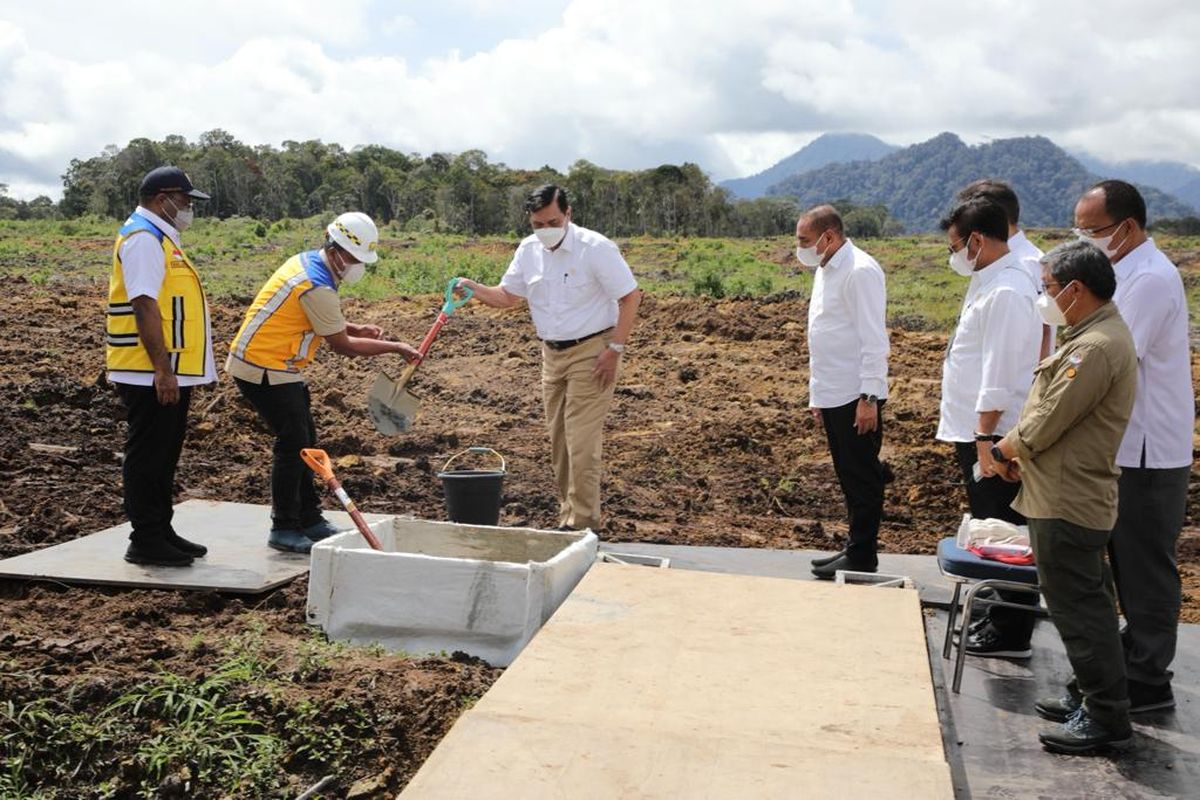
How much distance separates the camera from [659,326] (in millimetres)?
15484

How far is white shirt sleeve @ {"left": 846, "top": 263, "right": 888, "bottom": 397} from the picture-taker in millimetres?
5000

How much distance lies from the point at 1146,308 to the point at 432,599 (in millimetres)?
2776

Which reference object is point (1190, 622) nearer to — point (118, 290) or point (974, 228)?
point (974, 228)

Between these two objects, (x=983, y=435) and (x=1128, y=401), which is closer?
(x=1128, y=401)

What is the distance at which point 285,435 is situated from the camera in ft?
17.9

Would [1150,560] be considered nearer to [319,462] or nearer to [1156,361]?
[1156,361]

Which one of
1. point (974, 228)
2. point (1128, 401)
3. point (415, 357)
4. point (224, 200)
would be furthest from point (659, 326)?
point (224, 200)

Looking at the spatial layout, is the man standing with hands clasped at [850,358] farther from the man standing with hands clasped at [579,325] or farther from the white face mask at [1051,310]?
the white face mask at [1051,310]

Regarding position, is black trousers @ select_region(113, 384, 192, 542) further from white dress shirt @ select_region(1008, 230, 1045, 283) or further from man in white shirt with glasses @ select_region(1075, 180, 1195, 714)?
man in white shirt with glasses @ select_region(1075, 180, 1195, 714)

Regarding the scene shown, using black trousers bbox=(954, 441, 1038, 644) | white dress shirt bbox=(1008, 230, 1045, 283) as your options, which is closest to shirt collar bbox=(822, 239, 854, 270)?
white dress shirt bbox=(1008, 230, 1045, 283)

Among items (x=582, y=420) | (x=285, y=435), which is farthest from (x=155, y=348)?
(x=582, y=420)

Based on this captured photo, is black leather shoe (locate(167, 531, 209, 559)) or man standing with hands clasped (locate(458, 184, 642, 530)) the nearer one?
black leather shoe (locate(167, 531, 209, 559))

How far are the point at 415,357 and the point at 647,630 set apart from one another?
2201mm

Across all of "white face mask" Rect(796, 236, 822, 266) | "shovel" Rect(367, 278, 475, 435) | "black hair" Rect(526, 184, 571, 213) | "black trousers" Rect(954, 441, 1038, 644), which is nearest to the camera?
"black trousers" Rect(954, 441, 1038, 644)
